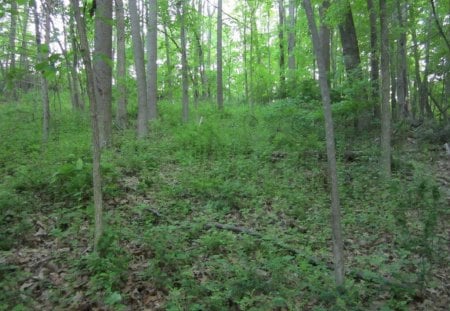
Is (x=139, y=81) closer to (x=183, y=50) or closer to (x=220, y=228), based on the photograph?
(x=183, y=50)

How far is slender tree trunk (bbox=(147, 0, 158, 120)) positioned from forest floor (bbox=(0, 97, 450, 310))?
447 cm

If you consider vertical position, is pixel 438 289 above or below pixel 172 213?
below

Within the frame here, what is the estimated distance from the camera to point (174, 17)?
1422 centimetres

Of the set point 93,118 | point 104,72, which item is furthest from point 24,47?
point 93,118

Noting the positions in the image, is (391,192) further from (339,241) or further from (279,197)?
(339,241)

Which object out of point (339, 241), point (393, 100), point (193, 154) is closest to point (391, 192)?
point (339, 241)

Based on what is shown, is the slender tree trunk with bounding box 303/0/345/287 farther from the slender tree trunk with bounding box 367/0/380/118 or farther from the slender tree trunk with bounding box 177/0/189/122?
the slender tree trunk with bounding box 177/0/189/122

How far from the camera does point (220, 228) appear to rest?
5.68 meters

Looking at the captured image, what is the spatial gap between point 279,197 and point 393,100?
1024 centimetres

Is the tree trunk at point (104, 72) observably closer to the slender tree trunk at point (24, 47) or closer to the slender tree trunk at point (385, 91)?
the slender tree trunk at point (24, 47)

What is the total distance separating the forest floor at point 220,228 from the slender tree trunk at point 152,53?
4.47 m

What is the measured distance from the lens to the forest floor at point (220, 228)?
4094 mm

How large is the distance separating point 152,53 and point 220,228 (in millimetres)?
9269

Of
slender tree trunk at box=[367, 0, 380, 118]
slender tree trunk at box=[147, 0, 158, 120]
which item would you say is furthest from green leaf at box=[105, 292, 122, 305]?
slender tree trunk at box=[147, 0, 158, 120]
